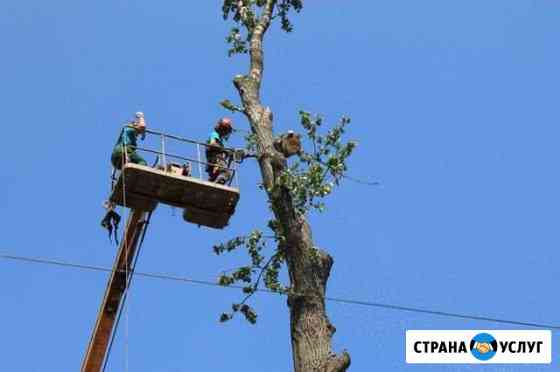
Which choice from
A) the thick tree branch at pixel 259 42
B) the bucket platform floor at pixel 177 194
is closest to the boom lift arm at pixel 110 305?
the bucket platform floor at pixel 177 194

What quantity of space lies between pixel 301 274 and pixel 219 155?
10.1ft

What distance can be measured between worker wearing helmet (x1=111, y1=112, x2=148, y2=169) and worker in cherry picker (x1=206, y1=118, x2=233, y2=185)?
0.78m

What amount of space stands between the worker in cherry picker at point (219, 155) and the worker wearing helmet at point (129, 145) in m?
0.78

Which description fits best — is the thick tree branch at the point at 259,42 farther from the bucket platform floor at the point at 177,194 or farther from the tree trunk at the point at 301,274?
the bucket platform floor at the point at 177,194

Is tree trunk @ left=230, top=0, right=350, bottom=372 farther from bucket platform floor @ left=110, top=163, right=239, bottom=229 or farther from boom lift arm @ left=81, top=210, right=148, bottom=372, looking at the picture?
boom lift arm @ left=81, top=210, right=148, bottom=372

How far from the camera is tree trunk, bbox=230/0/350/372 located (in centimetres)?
963

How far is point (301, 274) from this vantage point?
10.2m

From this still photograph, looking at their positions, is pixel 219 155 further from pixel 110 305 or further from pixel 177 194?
pixel 110 305

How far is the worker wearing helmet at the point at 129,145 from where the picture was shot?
12609 mm

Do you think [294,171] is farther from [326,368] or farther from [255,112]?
[326,368]

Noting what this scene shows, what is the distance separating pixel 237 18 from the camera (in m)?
13.9

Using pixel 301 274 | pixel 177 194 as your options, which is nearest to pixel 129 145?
pixel 177 194

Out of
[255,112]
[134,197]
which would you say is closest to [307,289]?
[255,112]

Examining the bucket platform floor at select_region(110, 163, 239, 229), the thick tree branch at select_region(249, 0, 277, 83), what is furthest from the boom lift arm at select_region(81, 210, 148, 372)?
the thick tree branch at select_region(249, 0, 277, 83)
